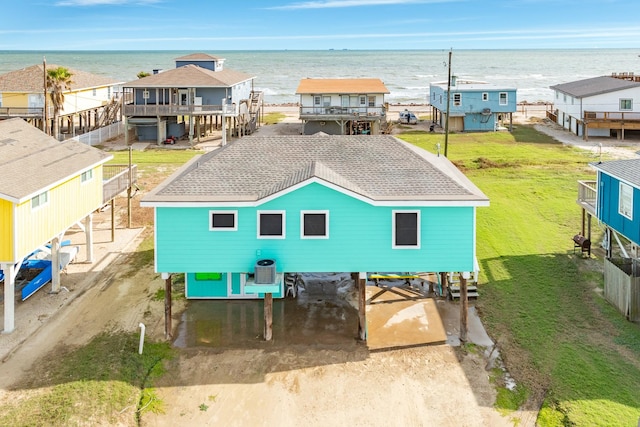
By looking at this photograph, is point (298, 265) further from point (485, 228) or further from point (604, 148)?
point (604, 148)

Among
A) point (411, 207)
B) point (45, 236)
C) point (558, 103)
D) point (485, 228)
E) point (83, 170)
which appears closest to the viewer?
point (411, 207)

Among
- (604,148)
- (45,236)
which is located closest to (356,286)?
(45,236)

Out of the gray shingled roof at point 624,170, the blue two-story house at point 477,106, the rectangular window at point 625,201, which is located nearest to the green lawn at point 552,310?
the rectangular window at point 625,201

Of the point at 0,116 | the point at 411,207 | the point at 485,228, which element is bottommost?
the point at 485,228

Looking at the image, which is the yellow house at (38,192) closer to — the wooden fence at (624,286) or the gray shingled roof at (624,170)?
the wooden fence at (624,286)

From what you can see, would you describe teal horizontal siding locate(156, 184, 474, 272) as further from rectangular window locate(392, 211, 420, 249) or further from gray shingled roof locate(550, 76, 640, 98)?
gray shingled roof locate(550, 76, 640, 98)

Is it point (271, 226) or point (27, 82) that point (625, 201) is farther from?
point (27, 82)
